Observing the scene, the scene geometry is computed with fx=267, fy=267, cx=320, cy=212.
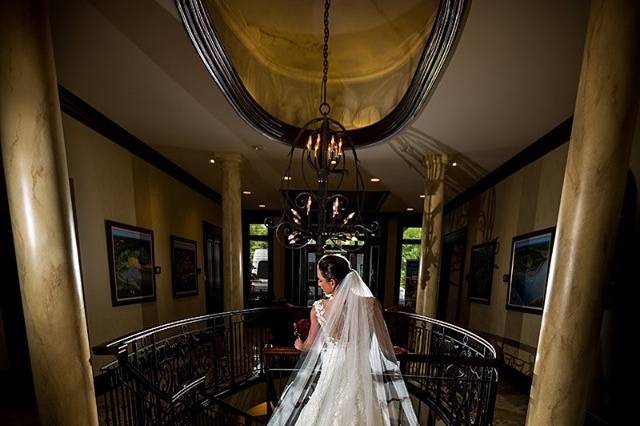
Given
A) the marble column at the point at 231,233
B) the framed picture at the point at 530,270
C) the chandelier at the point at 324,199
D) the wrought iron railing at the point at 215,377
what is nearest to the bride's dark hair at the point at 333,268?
the chandelier at the point at 324,199

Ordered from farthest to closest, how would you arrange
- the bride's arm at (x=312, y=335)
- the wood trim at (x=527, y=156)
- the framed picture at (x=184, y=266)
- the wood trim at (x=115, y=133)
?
the framed picture at (x=184, y=266), the wood trim at (x=527, y=156), the wood trim at (x=115, y=133), the bride's arm at (x=312, y=335)

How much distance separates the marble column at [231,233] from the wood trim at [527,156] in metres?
5.15

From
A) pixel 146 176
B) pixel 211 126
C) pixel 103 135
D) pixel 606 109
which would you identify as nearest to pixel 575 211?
pixel 606 109

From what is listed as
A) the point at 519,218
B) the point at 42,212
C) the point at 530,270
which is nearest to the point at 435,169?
the point at 519,218

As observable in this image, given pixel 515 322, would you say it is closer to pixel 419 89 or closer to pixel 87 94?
pixel 419 89

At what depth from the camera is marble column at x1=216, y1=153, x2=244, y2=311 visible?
5129mm

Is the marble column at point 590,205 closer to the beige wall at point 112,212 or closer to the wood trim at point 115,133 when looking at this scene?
the wood trim at point 115,133

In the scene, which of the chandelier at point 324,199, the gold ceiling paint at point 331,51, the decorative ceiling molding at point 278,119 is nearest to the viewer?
the decorative ceiling molding at point 278,119

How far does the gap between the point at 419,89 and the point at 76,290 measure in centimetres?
360

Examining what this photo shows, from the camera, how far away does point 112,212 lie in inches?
170

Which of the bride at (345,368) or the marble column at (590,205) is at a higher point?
the marble column at (590,205)

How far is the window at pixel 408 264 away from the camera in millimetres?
11391

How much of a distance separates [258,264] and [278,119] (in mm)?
8464

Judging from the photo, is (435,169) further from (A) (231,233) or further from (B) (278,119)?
(A) (231,233)
